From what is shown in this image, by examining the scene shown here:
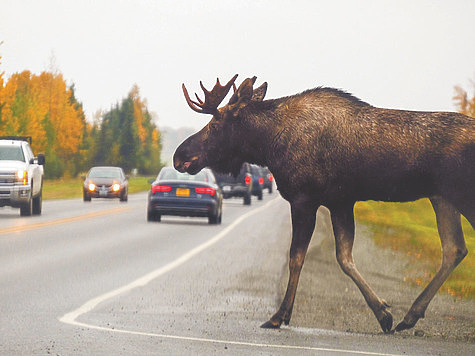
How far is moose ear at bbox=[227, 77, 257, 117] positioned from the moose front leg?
87cm

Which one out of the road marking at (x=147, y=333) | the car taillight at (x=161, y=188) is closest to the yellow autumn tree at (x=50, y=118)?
the car taillight at (x=161, y=188)

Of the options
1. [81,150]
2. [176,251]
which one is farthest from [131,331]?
[81,150]

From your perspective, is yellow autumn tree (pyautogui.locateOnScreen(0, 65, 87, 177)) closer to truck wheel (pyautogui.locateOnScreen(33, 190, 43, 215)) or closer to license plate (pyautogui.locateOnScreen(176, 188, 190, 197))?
truck wheel (pyautogui.locateOnScreen(33, 190, 43, 215))

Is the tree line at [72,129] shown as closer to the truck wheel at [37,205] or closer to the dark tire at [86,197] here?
the dark tire at [86,197]

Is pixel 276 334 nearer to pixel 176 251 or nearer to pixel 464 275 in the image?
pixel 464 275

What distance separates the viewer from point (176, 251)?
1802 centimetres

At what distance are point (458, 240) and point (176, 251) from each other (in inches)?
409

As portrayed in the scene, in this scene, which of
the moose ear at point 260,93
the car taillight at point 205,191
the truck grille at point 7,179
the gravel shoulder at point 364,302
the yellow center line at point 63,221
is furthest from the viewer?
the truck grille at point 7,179

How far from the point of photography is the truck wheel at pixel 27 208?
28.4m

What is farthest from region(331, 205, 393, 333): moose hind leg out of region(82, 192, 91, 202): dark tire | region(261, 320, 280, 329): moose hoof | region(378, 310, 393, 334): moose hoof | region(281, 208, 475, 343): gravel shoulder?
region(82, 192, 91, 202): dark tire

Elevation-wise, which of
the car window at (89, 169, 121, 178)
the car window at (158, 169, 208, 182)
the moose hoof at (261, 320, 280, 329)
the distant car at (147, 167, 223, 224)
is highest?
the car window at (158, 169, 208, 182)

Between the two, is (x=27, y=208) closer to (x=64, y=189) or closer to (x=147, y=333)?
(x=147, y=333)

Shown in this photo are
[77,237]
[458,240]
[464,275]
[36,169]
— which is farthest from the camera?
[36,169]

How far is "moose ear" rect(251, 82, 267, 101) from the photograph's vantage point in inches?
313
